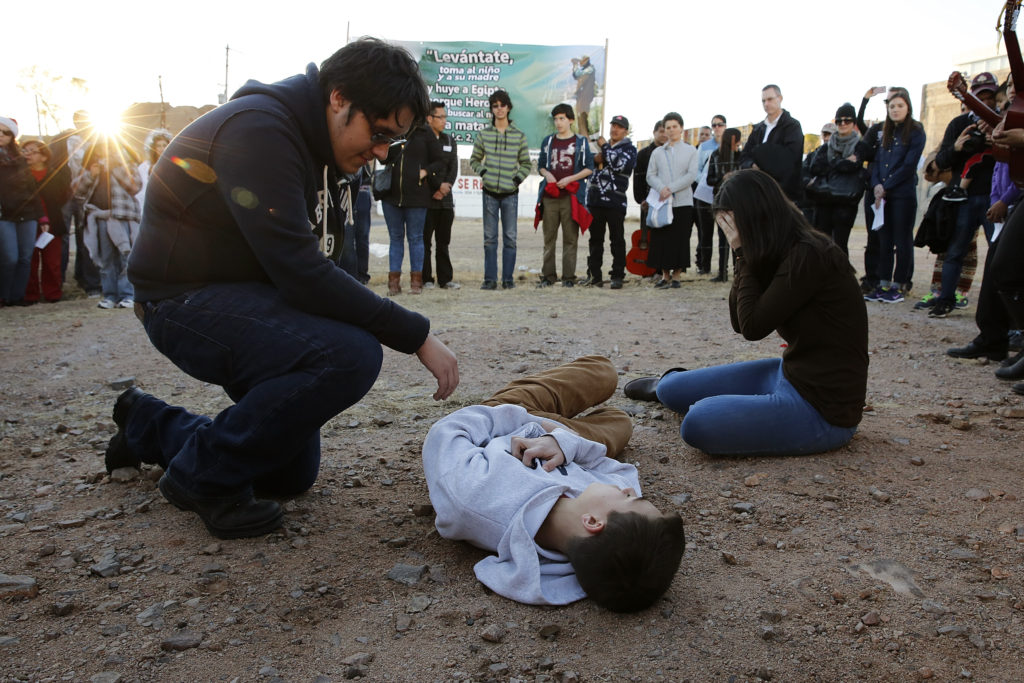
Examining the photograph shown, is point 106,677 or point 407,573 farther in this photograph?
point 407,573

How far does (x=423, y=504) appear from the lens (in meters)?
2.71

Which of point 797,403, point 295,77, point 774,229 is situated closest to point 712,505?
point 797,403

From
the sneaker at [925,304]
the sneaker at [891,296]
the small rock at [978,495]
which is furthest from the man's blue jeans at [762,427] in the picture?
the sneaker at [891,296]

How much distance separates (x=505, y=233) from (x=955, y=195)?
4505 millimetres

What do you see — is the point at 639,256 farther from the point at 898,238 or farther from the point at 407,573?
the point at 407,573

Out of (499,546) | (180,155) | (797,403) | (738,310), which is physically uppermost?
(180,155)

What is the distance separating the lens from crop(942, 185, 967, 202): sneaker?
6.18 meters

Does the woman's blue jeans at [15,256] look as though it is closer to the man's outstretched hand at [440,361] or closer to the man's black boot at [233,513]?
the man's black boot at [233,513]

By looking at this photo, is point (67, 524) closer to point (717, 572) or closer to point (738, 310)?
point (717, 572)

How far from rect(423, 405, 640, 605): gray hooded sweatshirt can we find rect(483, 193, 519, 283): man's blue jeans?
247 inches

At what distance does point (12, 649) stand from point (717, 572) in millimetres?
1916

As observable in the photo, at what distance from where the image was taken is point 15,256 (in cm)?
725

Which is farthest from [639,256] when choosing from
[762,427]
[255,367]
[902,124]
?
[255,367]

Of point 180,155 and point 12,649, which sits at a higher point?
point 180,155
